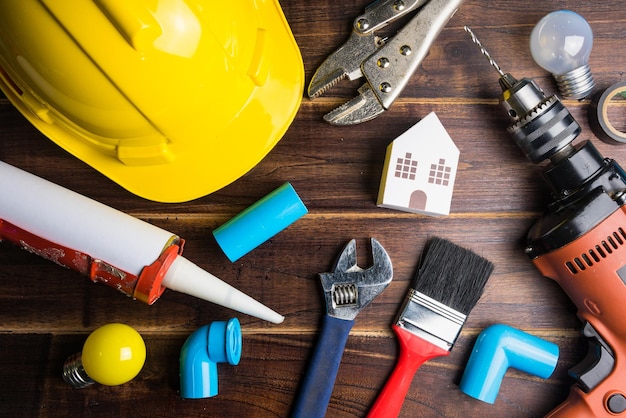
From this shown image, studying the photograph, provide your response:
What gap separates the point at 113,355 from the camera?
2.68 feet

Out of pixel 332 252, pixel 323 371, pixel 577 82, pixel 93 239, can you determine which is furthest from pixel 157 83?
pixel 577 82

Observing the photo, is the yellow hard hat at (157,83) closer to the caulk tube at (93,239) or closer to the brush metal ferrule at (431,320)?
the caulk tube at (93,239)

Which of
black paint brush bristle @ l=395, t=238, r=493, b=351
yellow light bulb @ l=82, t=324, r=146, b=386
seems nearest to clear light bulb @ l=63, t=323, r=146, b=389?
yellow light bulb @ l=82, t=324, r=146, b=386

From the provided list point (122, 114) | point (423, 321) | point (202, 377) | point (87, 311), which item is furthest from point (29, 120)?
point (423, 321)

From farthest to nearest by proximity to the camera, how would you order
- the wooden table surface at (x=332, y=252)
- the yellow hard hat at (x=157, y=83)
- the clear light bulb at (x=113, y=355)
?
the wooden table surface at (x=332, y=252)
the clear light bulb at (x=113, y=355)
the yellow hard hat at (x=157, y=83)

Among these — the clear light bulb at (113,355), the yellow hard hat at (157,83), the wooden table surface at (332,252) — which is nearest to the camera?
the yellow hard hat at (157,83)

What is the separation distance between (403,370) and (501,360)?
149 mm

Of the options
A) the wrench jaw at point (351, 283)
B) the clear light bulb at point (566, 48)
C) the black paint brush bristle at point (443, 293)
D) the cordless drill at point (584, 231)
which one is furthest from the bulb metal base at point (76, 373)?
the clear light bulb at point (566, 48)

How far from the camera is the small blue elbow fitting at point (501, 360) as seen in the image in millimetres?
896

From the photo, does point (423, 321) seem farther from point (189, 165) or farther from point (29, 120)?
point (29, 120)

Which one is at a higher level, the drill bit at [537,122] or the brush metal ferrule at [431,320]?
the drill bit at [537,122]

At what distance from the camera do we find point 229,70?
807mm

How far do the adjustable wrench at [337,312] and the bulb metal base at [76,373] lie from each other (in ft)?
1.05

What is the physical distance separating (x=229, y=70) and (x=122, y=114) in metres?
0.15
